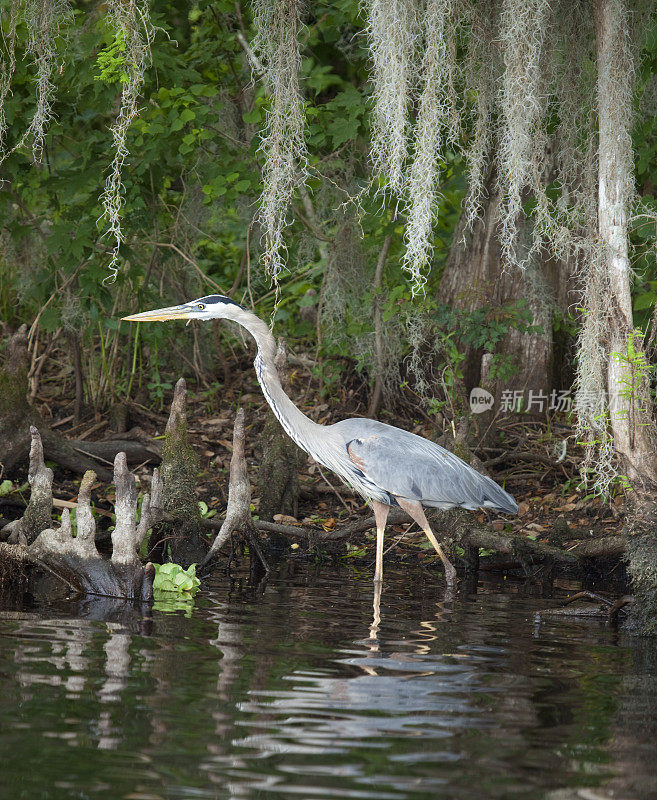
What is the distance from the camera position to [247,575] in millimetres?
6559

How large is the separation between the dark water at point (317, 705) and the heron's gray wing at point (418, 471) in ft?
3.57

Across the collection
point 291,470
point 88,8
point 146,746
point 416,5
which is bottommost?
point 146,746

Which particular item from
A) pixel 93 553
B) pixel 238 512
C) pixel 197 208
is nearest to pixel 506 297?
pixel 197 208

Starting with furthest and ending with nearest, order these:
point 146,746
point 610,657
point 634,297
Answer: point 634,297 → point 610,657 → point 146,746

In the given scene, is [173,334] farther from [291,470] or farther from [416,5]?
[416,5]

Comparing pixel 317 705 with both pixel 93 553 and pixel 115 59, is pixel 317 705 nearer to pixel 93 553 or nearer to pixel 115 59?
pixel 93 553

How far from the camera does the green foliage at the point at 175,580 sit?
578 centimetres

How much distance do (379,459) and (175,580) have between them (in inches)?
58.4

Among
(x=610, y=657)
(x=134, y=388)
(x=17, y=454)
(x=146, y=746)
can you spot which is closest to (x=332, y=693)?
(x=146, y=746)

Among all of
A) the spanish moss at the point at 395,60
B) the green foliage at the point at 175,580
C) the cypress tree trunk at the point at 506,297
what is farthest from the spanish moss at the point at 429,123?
the cypress tree trunk at the point at 506,297

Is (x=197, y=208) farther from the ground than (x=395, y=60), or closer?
farther from the ground

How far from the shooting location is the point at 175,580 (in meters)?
5.79

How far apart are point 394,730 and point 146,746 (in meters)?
0.78

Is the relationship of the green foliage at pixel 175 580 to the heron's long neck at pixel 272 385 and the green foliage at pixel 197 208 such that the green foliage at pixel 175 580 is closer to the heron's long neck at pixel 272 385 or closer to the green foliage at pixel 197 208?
the heron's long neck at pixel 272 385
